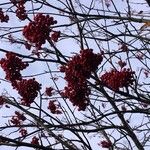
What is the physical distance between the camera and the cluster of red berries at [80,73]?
3.02 meters

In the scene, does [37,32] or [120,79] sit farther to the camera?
[37,32]

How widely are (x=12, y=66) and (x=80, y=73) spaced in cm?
91

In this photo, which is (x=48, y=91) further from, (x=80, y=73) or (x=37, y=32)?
(x=80, y=73)

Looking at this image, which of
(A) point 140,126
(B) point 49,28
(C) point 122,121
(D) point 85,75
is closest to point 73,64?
(D) point 85,75

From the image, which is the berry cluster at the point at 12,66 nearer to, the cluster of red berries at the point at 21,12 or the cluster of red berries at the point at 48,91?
the cluster of red berries at the point at 21,12

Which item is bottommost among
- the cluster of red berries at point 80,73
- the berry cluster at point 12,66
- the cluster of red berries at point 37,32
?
the cluster of red berries at point 80,73

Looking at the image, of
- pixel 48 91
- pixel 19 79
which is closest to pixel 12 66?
pixel 19 79

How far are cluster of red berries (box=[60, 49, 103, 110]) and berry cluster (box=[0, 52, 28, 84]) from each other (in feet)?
2.31

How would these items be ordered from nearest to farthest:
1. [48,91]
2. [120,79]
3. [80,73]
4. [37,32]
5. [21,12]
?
[80,73], [120,79], [37,32], [21,12], [48,91]

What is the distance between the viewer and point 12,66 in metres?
3.70

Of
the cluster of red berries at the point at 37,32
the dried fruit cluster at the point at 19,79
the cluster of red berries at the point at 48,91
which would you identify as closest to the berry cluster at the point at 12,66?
the dried fruit cluster at the point at 19,79

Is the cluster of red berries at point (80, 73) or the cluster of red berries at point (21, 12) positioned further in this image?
the cluster of red berries at point (21, 12)

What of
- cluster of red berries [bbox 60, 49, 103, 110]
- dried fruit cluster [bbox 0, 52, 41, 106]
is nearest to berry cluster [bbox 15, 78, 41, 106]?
dried fruit cluster [bbox 0, 52, 41, 106]

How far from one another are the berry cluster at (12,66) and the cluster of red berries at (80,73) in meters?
0.70
